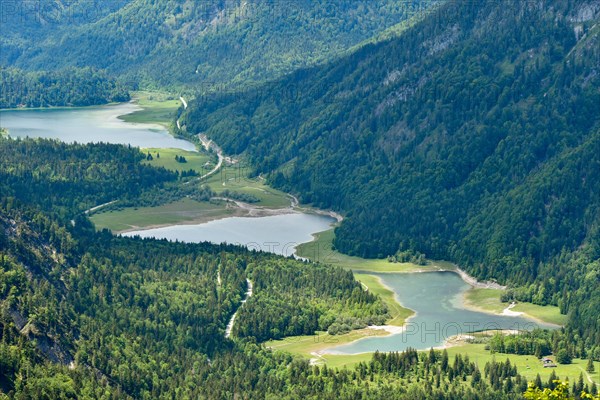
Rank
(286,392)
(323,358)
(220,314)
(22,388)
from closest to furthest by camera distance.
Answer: (22,388)
(286,392)
(323,358)
(220,314)

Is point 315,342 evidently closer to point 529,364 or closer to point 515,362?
point 515,362

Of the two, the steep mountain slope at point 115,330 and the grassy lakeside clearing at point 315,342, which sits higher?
the steep mountain slope at point 115,330

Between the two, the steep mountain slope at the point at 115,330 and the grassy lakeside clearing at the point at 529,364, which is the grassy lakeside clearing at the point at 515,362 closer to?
the grassy lakeside clearing at the point at 529,364

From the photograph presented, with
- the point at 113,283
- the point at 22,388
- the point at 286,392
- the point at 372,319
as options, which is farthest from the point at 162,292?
the point at 22,388

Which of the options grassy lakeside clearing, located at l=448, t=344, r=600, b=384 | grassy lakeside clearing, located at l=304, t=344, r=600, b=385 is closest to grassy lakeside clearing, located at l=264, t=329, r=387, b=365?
grassy lakeside clearing, located at l=304, t=344, r=600, b=385

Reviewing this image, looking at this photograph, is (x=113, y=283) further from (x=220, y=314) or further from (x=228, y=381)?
(x=228, y=381)

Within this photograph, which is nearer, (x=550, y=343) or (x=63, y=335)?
(x=63, y=335)

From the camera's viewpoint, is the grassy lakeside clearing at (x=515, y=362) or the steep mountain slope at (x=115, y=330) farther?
the grassy lakeside clearing at (x=515, y=362)

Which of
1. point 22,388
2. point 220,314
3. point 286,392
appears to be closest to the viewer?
point 22,388

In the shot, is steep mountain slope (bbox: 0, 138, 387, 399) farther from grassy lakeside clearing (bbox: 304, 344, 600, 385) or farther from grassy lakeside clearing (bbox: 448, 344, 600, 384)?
grassy lakeside clearing (bbox: 448, 344, 600, 384)

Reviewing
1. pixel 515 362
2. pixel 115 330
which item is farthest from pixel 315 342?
pixel 515 362

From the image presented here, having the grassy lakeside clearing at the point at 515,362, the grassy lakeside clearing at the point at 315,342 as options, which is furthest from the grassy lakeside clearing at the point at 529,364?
the grassy lakeside clearing at the point at 315,342
